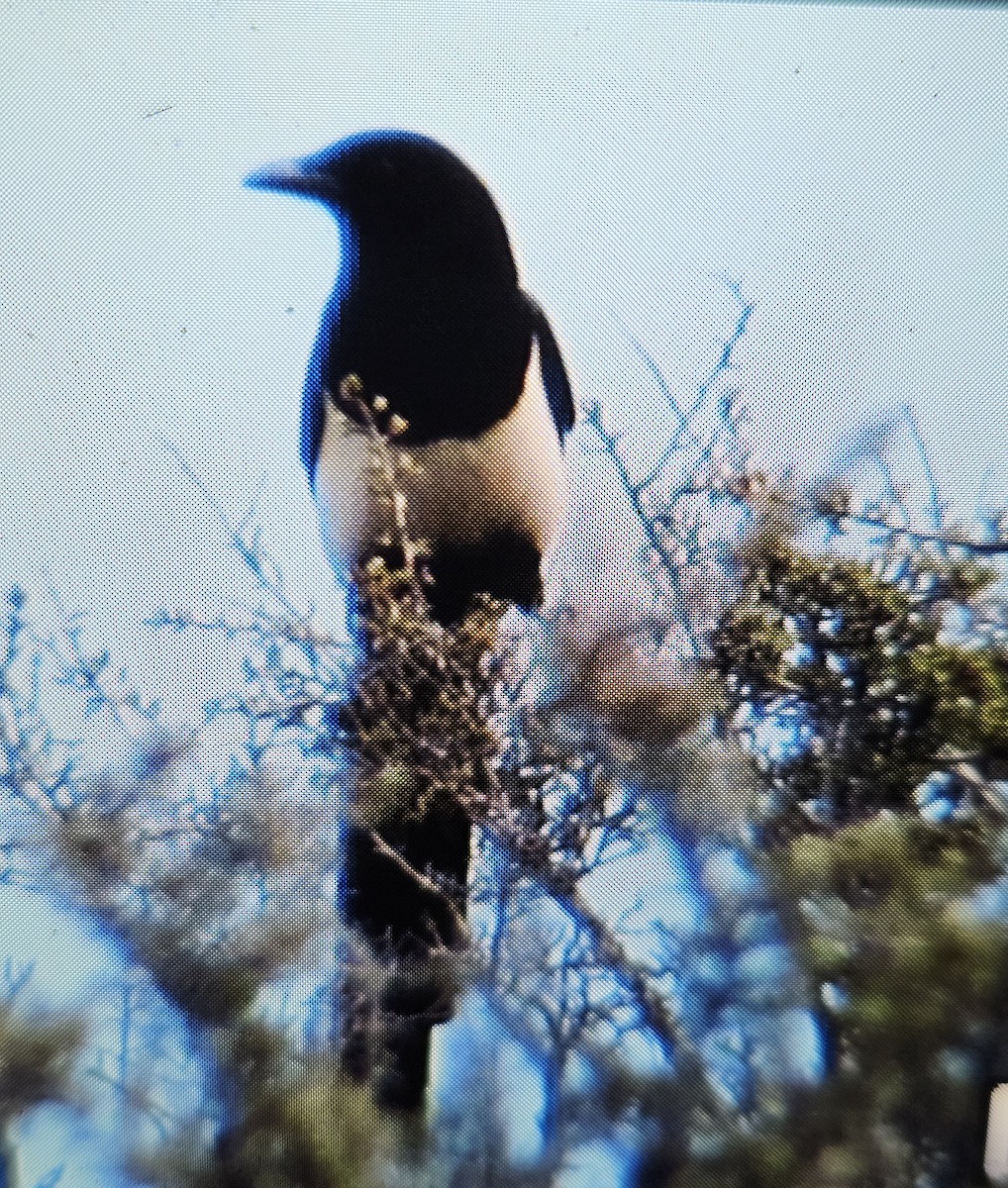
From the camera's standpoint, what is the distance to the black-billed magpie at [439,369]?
119 cm

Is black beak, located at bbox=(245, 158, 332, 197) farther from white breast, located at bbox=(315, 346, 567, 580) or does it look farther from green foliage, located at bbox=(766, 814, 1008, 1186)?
green foliage, located at bbox=(766, 814, 1008, 1186)

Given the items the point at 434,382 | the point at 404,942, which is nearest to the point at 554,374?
the point at 434,382

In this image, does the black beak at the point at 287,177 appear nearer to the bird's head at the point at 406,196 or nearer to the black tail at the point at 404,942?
the bird's head at the point at 406,196

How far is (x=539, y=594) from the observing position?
1173 mm

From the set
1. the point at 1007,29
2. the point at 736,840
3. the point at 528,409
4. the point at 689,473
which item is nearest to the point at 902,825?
the point at 736,840

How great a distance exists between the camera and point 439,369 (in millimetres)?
1270

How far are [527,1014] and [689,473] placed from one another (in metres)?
0.36

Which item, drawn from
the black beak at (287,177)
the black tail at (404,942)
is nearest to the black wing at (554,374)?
the black beak at (287,177)

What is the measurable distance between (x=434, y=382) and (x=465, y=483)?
8cm

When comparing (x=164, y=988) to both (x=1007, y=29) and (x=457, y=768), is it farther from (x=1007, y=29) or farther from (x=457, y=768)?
(x=1007, y=29)

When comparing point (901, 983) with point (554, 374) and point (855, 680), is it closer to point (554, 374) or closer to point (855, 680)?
point (855, 680)

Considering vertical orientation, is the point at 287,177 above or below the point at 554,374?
above

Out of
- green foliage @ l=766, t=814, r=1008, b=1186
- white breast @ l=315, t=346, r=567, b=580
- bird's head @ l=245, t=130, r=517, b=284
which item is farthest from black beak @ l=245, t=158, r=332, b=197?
green foliage @ l=766, t=814, r=1008, b=1186

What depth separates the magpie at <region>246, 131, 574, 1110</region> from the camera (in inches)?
46.2
